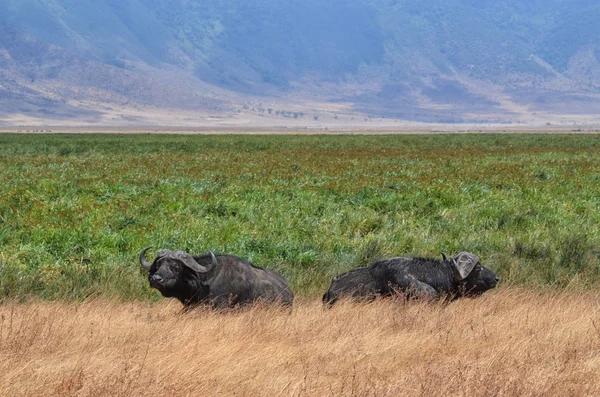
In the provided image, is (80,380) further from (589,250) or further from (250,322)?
(589,250)

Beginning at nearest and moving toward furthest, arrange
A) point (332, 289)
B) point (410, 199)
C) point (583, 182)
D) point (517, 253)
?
point (332, 289) → point (517, 253) → point (410, 199) → point (583, 182)

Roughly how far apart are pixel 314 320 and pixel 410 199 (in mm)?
13073

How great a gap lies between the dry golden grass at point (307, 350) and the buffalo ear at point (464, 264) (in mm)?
347

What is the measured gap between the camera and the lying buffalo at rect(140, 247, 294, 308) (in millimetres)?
9094

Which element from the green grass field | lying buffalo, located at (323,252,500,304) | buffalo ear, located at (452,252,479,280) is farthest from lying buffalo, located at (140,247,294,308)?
buffalo ear, located at (452,252,479,280)

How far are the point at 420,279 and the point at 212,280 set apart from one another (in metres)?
2.56

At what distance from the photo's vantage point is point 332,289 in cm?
1014

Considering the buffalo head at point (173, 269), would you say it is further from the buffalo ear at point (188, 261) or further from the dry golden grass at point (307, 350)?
the dry golden grass at point (307, 350)

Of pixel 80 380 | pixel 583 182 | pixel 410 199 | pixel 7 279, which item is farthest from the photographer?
pixel 583 182

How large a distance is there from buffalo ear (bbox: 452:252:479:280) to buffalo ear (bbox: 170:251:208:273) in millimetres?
3056

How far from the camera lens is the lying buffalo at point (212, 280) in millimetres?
9094

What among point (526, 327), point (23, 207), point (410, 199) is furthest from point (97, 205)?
point (526, 327)

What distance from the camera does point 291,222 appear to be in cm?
1723

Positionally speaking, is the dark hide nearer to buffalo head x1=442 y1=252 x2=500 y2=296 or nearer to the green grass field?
buffalo head x1=442 y1=252 x2=500 y2=296
